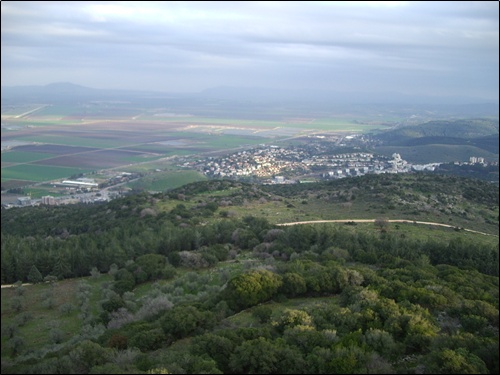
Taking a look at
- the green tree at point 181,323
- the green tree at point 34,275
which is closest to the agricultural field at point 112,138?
the green tree at point 34,275

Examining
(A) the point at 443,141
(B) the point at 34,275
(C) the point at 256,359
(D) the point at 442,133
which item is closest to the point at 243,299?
(C) the point at 256,359

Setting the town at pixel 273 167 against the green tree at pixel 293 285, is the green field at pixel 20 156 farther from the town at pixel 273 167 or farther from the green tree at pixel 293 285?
the green tree at pixel 293 285

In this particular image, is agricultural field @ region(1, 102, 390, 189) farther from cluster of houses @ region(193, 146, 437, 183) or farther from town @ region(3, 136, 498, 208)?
→ cluster of houses @ region(193, 146, 437, 183)

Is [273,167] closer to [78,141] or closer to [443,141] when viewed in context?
[443,141]

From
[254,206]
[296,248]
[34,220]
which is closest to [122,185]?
[34,220]

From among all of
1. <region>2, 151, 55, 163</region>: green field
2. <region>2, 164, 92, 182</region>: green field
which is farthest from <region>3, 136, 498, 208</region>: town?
<region>2, 151, 55, 163</region>: green field

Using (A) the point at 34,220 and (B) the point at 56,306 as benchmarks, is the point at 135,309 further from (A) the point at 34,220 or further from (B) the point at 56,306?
(A) the point at 34,220

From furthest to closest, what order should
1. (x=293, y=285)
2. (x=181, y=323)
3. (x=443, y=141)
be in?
(x=443, y=141), (x=293, y=285), (x=181, y=323)
